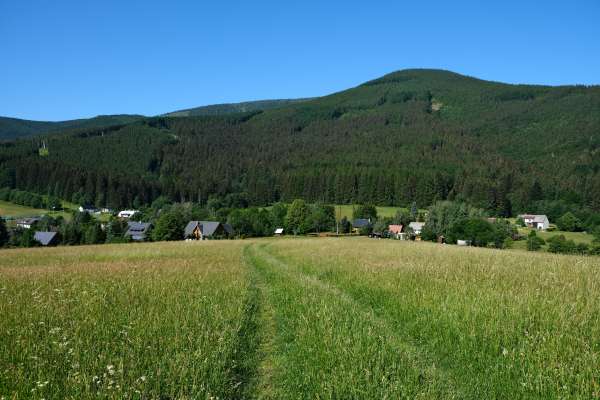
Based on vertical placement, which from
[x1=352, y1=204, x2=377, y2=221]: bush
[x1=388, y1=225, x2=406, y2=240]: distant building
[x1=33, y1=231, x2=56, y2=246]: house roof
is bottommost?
[x1=388, y1=225, x2=406, y2=240]: distant building

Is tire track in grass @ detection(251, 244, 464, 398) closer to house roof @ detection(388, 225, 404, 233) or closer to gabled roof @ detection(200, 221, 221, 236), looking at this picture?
gabled roof @ detection(200, 221, 221, 236)

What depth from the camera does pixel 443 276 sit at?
1245cm

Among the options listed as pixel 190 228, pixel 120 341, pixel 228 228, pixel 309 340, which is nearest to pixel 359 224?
pixel 228 228

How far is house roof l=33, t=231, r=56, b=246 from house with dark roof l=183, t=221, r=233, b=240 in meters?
22.8

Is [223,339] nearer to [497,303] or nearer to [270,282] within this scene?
[497,303]

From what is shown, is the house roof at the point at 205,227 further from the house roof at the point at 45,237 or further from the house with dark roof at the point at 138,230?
the house roof at the point at 45,237

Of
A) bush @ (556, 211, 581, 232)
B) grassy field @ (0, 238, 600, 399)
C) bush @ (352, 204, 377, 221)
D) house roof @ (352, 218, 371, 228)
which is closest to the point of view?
grassy field @ (0, 238, 600, 399)

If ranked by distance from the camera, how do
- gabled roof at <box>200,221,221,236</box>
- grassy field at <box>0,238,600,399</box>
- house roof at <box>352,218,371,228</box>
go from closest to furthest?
grassy field at <box>0,238,600,399</box>, gabled roof at <box>200,221,221,236</box>, house roof at <box>352,218,371,228</box>

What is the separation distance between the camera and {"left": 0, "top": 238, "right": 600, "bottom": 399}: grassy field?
5.35 metres

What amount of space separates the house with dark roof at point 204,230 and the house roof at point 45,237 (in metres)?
22.8

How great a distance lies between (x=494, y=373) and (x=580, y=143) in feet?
716

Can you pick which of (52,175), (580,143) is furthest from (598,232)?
(52,175)

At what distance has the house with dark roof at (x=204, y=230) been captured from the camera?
289 feet

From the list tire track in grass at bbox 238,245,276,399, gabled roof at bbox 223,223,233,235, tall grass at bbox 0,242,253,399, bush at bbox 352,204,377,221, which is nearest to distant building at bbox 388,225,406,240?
bush at bbox 352,204,377,221
